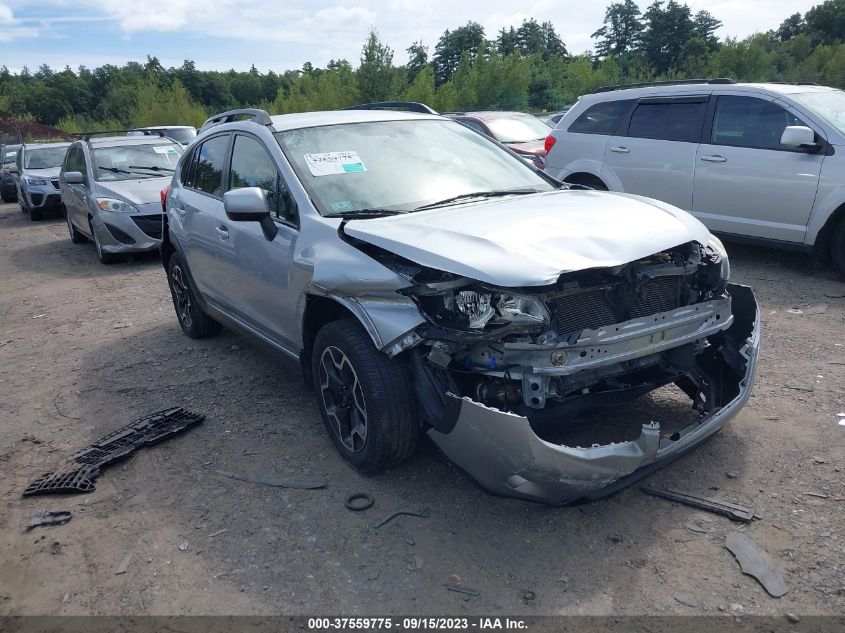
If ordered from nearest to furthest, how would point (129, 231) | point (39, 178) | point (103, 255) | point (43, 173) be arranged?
point (129, 231) < point (103, 255) < point (39, 178) < point (43, 173)

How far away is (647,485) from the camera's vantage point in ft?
11.5

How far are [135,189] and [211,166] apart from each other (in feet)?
19.0

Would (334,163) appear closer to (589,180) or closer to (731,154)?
(731,154)

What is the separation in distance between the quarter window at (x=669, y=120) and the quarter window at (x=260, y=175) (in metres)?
5.14

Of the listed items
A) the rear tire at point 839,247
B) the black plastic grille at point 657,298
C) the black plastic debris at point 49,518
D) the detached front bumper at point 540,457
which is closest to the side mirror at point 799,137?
the rear tire at point 839,247

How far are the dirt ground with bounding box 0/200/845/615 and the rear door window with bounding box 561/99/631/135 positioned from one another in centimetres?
408

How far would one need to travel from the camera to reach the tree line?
36.3 metres

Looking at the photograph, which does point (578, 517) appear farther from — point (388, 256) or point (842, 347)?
point (842, 347)

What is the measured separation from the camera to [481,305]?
314cm

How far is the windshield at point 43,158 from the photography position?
17.5 metres

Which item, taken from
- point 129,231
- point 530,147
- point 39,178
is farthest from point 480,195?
point 39,178

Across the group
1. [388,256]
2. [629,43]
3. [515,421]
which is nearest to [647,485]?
[515,421]

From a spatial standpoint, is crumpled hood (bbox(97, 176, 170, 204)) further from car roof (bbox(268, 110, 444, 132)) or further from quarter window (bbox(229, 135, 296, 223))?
car roof (bbox(268, 110, 444, 132))

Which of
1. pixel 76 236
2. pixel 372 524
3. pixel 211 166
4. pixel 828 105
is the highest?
pixel 828 105
